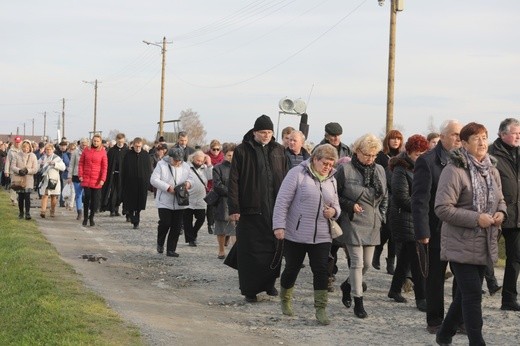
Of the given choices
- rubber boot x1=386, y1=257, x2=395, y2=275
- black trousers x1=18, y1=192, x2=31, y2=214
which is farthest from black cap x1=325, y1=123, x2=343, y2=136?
black trousers x1=18, y1=192, x2=31, y2=214

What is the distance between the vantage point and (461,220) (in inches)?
291

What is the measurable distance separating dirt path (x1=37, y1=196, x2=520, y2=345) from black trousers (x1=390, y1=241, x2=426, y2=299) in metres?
0.20

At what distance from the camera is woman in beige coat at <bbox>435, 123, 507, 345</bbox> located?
741 cm

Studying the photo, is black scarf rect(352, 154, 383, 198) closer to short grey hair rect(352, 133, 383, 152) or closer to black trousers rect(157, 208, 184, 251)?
short grey hair rect(352, 133, 383, 152)

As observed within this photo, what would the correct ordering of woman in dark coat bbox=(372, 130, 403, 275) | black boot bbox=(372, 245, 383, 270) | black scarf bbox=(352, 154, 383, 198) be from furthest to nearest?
black boot bbox=(372, 245, 383, 270)
woman in dark coat bbox=(372, 130, 403, 275)
black scarf bbox=(352, 154, 383, 198)

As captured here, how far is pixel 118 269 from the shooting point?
1334cm

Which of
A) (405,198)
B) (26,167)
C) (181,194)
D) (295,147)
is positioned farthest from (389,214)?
(26,167)

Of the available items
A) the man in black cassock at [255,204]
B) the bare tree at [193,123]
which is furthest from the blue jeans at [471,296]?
the bare tree at [193,123]

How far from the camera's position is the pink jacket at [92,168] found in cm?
2009

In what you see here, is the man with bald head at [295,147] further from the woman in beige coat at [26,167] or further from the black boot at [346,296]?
the woman in beige coat at [26,167]

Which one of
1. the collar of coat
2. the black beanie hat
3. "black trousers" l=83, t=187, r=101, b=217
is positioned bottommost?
"black trousers" l=83, t=187, r=101, b=217

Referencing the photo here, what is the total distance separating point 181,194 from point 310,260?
564 centimetres

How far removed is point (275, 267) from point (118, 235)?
8.50 metres

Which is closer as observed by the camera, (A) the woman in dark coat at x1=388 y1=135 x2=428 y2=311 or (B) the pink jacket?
(A) the woman in dark coat at x1=388 y1=135 x2=428 y2=311
